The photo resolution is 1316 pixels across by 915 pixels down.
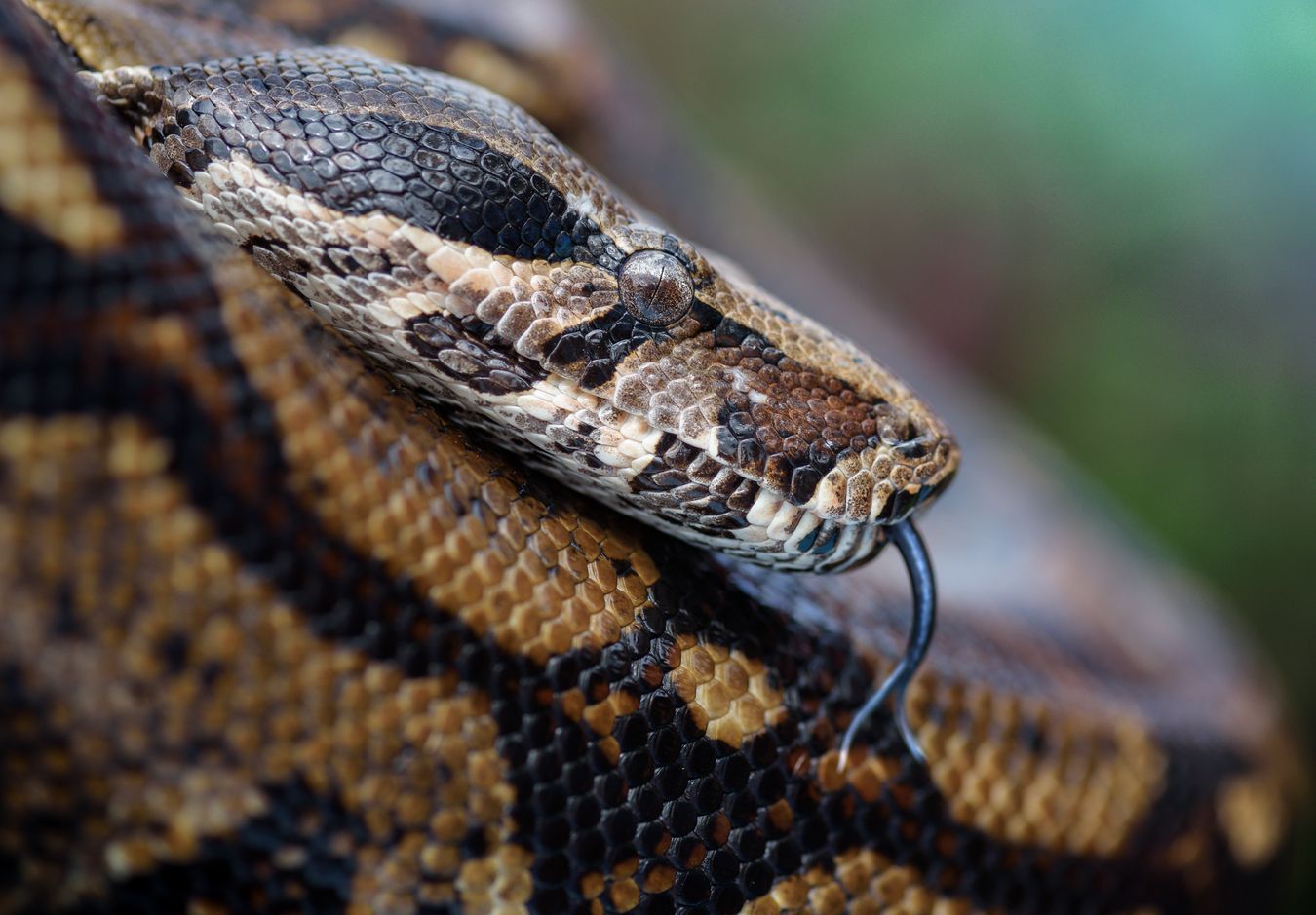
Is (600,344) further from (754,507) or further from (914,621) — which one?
(914,621)

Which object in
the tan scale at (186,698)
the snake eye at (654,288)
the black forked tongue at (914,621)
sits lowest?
the tan scale at (186,698)

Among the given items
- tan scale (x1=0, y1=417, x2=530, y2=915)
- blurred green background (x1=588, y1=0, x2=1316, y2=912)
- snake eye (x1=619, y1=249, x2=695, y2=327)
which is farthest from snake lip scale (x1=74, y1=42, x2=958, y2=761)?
blurred green background (x1=588, y1=0, x2=1316, y2=912)

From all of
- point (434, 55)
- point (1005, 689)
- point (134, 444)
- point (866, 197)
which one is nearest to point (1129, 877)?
point (1005, 689)

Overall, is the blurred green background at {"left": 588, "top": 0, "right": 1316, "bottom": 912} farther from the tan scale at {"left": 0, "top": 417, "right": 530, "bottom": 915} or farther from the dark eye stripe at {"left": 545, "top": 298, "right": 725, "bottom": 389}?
the tan scale at {"left": 0, "top": 417, "right": 530, "bottom": 915}

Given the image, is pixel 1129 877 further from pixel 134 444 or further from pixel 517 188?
pixel 134 444

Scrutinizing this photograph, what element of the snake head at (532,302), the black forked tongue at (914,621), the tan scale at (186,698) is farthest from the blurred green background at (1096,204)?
the tan scale at (186,698)

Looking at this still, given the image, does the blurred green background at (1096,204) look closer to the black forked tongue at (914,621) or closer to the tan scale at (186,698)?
the black forked tongue at (914,621)
